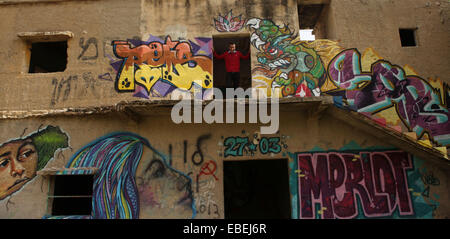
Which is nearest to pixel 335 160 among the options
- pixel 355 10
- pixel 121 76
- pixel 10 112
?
pixel 355 10

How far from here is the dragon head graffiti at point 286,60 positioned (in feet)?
29.4

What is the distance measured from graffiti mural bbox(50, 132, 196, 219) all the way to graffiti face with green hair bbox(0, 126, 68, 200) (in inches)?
28.1

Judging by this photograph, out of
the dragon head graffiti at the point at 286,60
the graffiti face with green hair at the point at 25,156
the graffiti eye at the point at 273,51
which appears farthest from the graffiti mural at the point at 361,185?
the graffiti face with green hair at the point at 25,156

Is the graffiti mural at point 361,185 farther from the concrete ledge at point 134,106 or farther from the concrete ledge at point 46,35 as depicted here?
the concrete ledge at point 46,35

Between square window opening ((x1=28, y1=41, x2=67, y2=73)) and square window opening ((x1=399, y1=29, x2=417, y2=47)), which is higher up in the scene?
square window opening ((x1=28, y1=41, x2=67, y2=73))

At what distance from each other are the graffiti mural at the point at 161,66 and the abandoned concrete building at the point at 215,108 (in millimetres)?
31

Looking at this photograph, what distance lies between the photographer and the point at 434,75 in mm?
8961

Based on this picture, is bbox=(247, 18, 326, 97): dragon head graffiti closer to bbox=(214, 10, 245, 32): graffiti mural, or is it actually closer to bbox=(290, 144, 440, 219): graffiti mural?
bbox=(214, 10, 245, 32): graffiti mural

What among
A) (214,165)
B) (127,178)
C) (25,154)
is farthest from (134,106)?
(25,154)

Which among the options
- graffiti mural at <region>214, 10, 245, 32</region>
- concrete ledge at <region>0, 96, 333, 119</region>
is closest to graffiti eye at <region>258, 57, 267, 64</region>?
graffiti mural at <region>214, 10, 245, 32</region>

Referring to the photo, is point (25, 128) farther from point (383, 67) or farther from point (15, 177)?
point (383, 67)

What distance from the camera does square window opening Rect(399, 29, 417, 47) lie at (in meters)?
9.51

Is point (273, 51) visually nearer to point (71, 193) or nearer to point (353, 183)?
point (353, 183)

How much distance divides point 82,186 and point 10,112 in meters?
3.26
